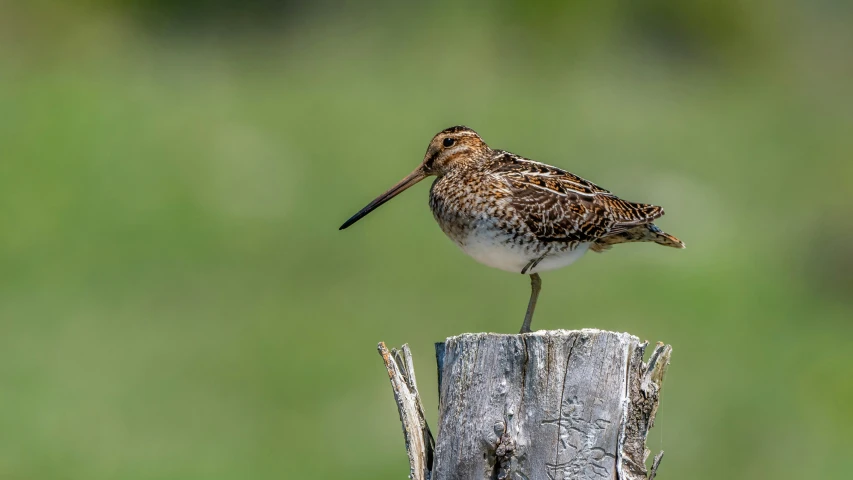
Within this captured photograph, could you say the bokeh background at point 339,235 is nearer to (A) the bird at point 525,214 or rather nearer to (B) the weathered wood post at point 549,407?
(A) the bird at point 525,214

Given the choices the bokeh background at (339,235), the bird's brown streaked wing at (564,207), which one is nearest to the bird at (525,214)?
the bird's brown streaked wing at (564,207)

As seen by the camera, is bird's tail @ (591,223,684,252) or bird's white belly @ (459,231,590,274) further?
bird's tail @ (591,223,684,252)

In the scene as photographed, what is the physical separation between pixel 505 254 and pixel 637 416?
1717mm

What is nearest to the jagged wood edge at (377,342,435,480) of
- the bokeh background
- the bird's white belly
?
the bird's white belly

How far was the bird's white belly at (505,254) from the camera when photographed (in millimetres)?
5930

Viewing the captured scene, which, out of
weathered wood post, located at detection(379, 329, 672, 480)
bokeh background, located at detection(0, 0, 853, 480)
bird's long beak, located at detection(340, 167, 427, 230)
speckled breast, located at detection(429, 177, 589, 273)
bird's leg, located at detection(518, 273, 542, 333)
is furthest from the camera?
bokeh background, located at detection(0, 0, 853, 480)

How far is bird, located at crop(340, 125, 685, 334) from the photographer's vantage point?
593cm

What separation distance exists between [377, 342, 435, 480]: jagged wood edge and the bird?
53.0 inches

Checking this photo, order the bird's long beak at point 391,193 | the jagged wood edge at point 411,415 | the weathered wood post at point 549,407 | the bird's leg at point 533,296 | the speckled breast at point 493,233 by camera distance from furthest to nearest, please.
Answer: the bird's long beak at point 391,193, the bird's leg at point 533,296, the speckled breast at point 493,233, the jagged wood edge at point 411,415, the weathered wood post at point 549,407

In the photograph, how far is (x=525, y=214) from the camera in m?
5.91

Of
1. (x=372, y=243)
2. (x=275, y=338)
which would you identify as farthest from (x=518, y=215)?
(x=372, y=243)

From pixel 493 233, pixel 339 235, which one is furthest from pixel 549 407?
pixel 339 235

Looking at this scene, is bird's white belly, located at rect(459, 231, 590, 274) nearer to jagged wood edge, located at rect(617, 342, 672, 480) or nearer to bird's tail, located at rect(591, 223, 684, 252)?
bird's tail, located at rect(591, 223, 684, 252)

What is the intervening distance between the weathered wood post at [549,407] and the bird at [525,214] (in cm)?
161
